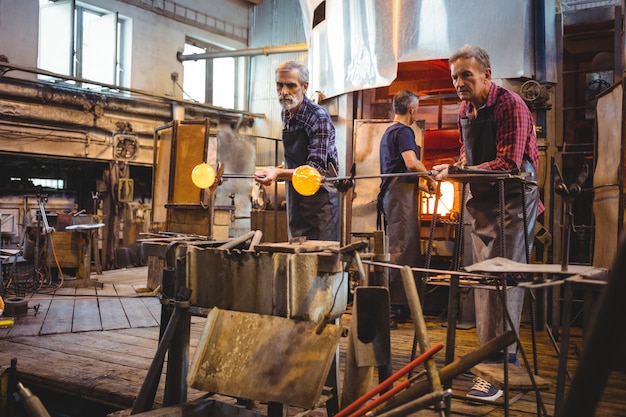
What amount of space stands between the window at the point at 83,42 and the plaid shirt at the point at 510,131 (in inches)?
458

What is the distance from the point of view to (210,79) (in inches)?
649

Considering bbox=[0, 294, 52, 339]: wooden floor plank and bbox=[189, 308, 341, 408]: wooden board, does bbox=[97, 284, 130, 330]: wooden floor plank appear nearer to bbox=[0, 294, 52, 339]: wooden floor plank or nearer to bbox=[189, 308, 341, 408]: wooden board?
bbox=[0, 294, 52, 339]: wooden floor plank

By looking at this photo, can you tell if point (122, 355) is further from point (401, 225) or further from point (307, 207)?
point (401, 225)

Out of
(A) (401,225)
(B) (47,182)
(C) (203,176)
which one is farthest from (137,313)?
(B) (47,182)

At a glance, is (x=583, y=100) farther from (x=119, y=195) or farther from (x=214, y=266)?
(x=119, y=195)

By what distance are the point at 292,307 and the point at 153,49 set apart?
13.0 metres

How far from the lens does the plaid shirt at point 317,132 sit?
4828mm

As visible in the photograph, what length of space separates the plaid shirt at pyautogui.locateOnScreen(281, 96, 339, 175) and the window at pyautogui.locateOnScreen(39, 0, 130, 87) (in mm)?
10121

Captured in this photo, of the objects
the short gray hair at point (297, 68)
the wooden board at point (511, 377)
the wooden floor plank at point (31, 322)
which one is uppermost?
the short gray hair at point (297, 68)

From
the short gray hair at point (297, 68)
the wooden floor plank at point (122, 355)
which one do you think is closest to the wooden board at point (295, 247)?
the wooden floor plank at point (122, 355)

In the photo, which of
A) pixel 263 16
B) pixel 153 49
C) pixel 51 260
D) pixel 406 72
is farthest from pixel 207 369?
pixel 263 16

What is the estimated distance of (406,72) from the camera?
988 cm

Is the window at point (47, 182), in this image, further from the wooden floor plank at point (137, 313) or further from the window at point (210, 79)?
the wooden floor plank at point (137, 313)

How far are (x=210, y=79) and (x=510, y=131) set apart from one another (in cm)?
1346
